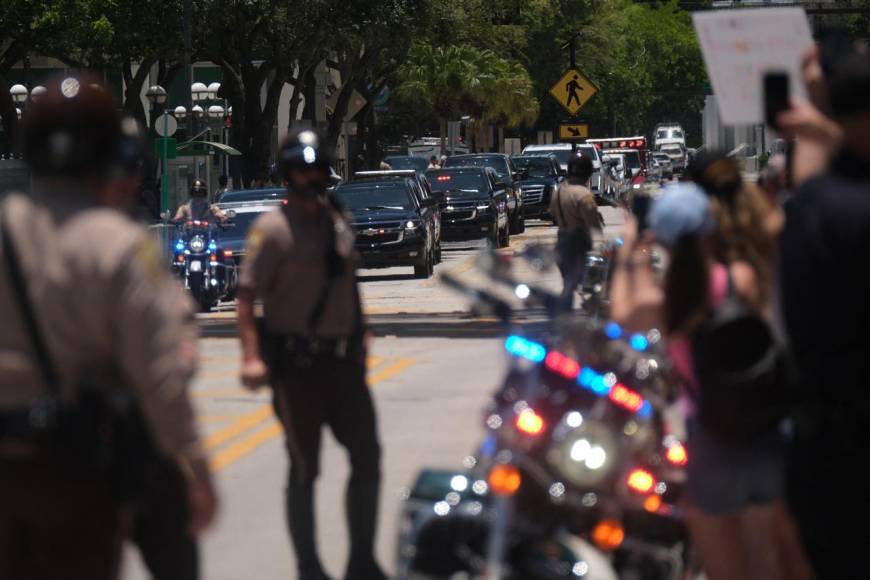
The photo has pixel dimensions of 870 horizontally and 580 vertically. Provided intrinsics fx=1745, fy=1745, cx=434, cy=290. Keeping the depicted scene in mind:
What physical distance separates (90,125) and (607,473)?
6.46ft

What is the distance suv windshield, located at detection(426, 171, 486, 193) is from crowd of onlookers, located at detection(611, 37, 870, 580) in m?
32.6

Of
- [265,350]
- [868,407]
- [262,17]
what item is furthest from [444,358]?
[262,17]

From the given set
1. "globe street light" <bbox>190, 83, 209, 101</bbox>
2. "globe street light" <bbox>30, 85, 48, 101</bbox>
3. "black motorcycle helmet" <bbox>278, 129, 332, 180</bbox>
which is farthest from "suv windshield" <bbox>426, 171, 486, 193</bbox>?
"black motorcycle helmet" <bbox>278, 129, 332, 180</bbox>

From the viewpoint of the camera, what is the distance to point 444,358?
54.2 feet

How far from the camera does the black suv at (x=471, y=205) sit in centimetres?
3781

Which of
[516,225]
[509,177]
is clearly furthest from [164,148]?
[516,225]

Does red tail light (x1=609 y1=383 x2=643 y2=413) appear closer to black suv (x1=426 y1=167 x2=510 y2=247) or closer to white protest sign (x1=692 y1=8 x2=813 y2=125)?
white protest sign (x1=692 y1=8 x2=813 y2=125)

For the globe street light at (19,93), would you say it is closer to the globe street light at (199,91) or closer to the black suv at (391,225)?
the globe street light at (199,91)

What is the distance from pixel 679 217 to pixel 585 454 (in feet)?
2.55

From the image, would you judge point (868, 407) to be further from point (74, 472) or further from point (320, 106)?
point (320, 106)

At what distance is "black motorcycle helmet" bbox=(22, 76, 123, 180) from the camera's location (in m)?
4.33

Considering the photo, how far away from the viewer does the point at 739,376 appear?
16.8 feet

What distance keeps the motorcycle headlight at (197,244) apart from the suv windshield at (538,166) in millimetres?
28034

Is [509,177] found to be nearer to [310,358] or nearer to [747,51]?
[310,358]
